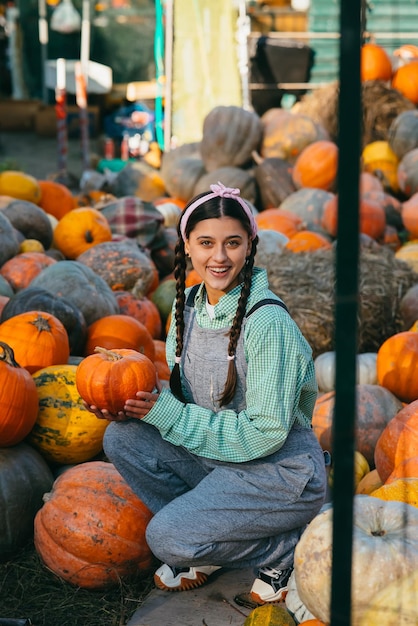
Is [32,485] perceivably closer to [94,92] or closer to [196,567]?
[196,567]

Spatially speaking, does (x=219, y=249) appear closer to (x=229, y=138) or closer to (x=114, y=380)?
(x=114, y=380)

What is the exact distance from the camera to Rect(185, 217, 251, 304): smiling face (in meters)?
2.99

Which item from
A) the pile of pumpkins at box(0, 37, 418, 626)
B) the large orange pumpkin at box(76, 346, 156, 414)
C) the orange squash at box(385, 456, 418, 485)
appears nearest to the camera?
the pile of pumpkins at box(0, 37, 418, 626)

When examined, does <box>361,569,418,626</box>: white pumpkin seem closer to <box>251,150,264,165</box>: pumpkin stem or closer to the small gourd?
the small gourd

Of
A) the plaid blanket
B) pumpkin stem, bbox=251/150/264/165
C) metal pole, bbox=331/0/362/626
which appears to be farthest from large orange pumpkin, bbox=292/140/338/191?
metal pole, bbox=331/0/362/626

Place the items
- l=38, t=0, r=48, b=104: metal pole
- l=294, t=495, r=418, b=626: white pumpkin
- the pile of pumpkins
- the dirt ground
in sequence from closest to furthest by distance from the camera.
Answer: l=294, t=495, r=418, b=626: white pumpkin < the pile of pumpkins < the dirt ground < l=38, t=0, r=48, b=104: metal pole

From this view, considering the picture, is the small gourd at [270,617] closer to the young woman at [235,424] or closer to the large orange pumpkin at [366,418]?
the young woman at [235,424]

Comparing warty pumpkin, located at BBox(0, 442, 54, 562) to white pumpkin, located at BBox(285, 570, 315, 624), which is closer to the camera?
white pumpkin, located at BBox(285, 570, 315, 624)

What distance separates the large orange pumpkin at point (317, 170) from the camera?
8.45m

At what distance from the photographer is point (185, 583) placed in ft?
10.3

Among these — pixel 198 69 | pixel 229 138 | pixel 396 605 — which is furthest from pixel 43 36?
pixel 396 605

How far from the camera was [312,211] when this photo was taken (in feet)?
25.7

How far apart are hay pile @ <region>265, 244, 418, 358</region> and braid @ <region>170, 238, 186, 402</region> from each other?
233 centimetres

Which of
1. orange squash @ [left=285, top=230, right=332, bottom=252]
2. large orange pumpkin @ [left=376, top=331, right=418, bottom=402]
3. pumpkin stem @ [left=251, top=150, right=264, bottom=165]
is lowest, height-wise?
large orange pumpkin @ [left=376, top=331, right=418, bottom=402]
